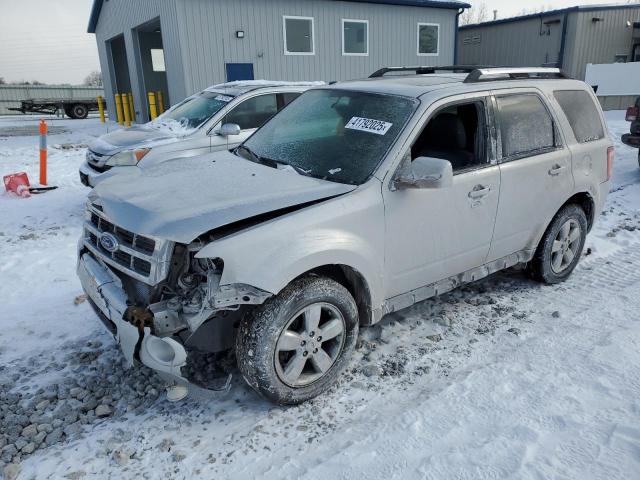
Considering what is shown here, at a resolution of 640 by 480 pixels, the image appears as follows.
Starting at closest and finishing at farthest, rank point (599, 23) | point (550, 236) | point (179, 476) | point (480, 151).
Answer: point (179, 476) < point (480, 151) < point (550, 236) < point (599, 23)

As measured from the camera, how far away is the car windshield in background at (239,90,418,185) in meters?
3.37

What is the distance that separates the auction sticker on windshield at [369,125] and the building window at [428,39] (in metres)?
16.7

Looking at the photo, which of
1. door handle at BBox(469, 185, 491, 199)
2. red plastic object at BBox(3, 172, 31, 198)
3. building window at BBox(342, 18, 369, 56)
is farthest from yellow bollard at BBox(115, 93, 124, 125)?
door handle at BBox(469, 185, 491, 199)

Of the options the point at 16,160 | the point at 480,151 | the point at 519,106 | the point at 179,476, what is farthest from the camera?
the point at 16,160

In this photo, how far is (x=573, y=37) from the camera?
2077 centimetres

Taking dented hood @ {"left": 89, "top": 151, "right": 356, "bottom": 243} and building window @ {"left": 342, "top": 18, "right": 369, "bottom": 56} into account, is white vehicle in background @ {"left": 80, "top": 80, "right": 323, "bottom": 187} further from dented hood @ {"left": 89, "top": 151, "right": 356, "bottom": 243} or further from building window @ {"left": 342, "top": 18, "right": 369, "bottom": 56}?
building window @ {"left": 342, "top": 18, "right": 369, "bottom": 56}

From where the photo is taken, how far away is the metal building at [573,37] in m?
20.8

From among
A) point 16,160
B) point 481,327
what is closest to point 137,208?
point 481,327

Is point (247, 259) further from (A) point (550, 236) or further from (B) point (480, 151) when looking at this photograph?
(A) point (550, 236)

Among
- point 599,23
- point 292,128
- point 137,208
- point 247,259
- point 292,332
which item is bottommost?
point 292,332

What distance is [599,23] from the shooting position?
20953mm

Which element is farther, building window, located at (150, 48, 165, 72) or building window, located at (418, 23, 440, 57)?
building window, located at (150, 48, 165, 72)

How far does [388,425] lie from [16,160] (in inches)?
462

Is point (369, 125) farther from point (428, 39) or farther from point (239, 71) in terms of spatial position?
point (428, 39)
